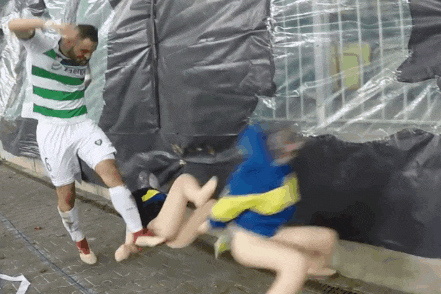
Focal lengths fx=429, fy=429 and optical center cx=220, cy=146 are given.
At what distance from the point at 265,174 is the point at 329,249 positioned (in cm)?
77

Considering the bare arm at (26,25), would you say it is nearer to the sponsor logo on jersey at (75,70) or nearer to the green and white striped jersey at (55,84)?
the green and white striped jersey at (55,84)

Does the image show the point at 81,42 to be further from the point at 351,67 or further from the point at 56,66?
the point at 351,67

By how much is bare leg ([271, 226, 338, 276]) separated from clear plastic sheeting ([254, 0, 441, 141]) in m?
0.80

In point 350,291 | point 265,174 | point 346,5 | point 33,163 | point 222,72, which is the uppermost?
point 346,5

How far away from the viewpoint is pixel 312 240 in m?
2.58

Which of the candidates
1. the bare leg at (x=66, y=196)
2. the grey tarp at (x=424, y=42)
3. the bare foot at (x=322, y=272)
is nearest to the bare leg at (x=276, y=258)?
the bare foot at (x=322, y=272)

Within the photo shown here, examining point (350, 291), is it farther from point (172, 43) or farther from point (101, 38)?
point (101, 38)

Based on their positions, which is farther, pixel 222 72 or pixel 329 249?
pixel 222 72

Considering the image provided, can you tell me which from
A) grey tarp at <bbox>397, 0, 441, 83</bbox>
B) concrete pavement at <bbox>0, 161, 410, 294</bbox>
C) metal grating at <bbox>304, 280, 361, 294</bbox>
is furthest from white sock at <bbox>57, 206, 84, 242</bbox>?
grey tarp at <bbox>397, 0, 441, 83</bbox>

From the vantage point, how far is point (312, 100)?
3311mm

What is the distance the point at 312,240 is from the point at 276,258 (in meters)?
0.41

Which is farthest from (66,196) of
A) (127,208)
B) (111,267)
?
(127,208)

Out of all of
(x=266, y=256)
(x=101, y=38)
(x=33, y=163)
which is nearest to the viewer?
(x=266, y=256)

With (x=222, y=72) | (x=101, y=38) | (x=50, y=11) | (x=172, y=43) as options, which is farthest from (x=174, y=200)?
(x=50, y=11)
